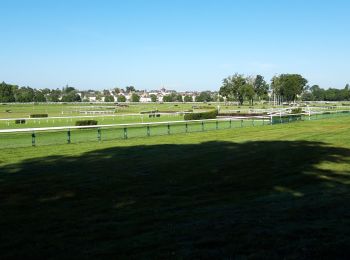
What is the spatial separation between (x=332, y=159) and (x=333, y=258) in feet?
29.4

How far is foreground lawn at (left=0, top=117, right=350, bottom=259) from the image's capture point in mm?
5422

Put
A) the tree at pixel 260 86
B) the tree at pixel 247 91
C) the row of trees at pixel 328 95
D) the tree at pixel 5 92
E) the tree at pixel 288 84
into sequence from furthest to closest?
1. the row of trees at pixel 328 95
2. the tree at pixel 5 92
3. the tree at pixel 260 86
4. the tree at pixel 247 91
5. the tree at pixel 288 84

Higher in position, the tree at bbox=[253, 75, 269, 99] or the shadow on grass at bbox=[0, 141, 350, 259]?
the tree at bbox=[253, 75, 269, 99]

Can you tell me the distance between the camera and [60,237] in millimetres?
5977

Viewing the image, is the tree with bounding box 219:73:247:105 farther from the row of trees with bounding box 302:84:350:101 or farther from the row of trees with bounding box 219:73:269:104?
the row of trees with bounding box 302:84:350:101

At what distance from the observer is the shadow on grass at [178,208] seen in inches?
214

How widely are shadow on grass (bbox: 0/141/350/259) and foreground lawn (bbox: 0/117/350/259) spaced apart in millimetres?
17

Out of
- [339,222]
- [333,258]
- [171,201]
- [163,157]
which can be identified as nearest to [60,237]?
[171,201]

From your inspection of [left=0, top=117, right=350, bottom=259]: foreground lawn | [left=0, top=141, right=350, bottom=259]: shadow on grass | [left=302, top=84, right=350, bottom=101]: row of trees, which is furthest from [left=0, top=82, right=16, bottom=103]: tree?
[left=0, top=141, right=350, bottom=259]: shadow on grass

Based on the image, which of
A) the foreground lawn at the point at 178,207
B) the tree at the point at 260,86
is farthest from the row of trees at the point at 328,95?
the foreground lawn at the point at 178,207

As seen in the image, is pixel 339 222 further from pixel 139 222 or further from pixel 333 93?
pixel 333 93

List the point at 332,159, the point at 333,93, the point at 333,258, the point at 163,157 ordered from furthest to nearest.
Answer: the point at 333,93 → the point at 163,157 → the point at 332,159 → the point at 333,258

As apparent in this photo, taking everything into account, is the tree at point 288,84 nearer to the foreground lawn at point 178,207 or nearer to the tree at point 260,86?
the tree at point 260,86

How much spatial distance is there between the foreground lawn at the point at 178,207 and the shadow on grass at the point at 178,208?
0.02m
